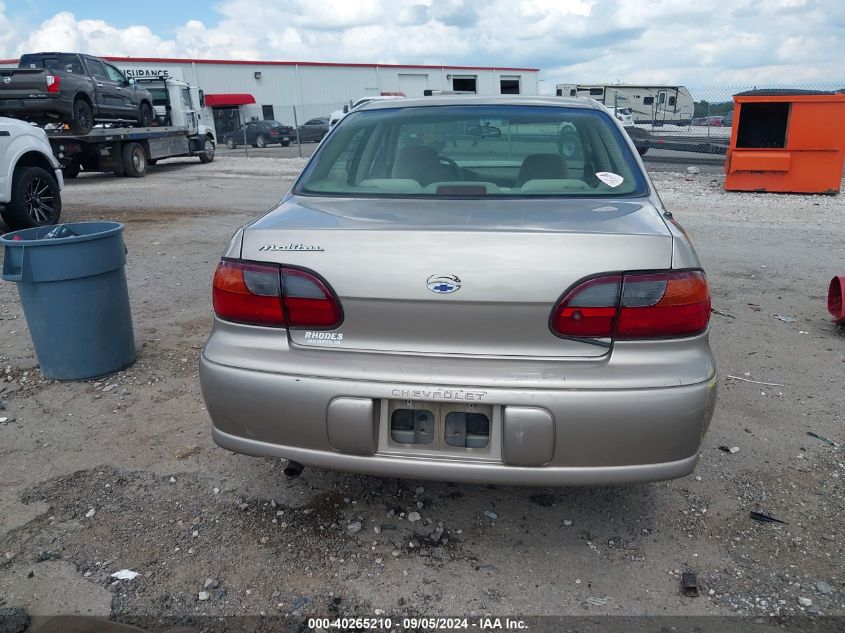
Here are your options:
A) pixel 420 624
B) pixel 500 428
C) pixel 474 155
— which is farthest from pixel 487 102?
pixel 420 624

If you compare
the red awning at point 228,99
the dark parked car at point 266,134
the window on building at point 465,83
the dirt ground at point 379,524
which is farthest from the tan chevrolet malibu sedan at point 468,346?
the window on building at point 465,83

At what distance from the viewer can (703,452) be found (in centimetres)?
326

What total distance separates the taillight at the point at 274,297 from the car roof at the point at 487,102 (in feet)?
5.06

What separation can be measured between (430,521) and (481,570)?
1.16 feet

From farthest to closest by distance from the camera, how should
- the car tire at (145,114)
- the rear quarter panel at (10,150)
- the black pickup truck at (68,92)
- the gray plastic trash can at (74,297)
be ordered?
1. the car tire at (145,114)
2. the black pickup truck at (68,92)
3. the rear quarter panel at (10,150)
4. the gray plastic trash can at (74,297)

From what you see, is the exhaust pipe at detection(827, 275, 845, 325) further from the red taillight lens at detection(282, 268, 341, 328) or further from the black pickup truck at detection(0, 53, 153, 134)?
the black pickup truck at detection(0, 53, 153, 134)

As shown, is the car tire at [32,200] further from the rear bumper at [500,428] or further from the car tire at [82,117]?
the rear bumper at [500,428]

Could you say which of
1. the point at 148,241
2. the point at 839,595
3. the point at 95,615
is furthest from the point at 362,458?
the point at 148,241

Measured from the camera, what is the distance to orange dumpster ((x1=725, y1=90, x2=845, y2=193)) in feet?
38.2

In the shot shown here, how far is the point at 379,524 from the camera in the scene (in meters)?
2.71

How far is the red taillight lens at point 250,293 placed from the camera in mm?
2281

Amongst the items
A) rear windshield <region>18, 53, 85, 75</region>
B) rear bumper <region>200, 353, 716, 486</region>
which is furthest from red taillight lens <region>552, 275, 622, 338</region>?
rear windshield <region>18, 53, 85, 75</region>

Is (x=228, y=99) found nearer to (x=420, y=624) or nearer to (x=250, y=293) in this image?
(x=250, y=293)

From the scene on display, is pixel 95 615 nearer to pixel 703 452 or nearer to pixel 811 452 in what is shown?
pixel 703 452
